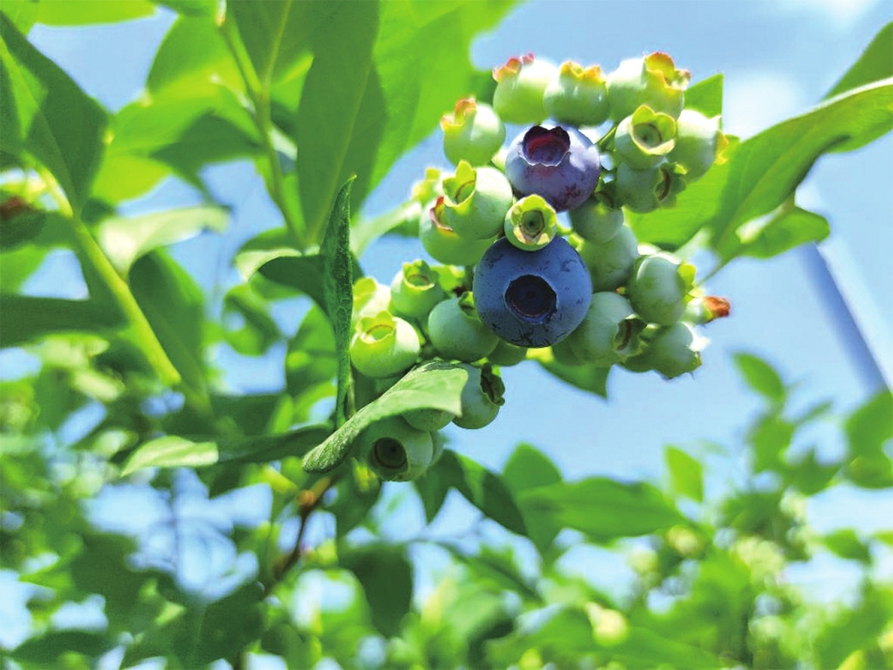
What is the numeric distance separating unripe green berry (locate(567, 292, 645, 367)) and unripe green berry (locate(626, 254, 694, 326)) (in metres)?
0.01

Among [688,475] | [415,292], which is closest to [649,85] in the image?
[415,292]

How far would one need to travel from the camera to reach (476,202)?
2.18ft

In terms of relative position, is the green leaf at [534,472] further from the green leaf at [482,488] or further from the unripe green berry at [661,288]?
the unripe green berry at [661,288]

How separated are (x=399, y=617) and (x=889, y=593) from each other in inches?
46.3

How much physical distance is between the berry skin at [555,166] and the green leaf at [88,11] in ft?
2.06

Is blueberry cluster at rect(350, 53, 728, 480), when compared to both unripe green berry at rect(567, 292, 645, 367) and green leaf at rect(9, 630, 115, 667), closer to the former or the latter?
unripe green berry at rect(567, 292, 645, 367)

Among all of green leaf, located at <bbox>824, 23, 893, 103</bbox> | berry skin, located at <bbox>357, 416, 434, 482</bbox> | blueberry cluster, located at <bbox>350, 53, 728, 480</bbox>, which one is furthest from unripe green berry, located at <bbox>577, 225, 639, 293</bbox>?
green leaf, located at <bbox>824, 23, 893, 103</bbox>

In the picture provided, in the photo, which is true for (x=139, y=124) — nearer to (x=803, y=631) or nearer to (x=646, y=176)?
(x=646, y=176)

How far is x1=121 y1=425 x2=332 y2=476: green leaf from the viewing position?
694mm

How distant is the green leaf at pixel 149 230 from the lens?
107 centimetres

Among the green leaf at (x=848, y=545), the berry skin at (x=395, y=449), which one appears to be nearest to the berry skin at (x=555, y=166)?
the berry skin at (x=395, y=449)

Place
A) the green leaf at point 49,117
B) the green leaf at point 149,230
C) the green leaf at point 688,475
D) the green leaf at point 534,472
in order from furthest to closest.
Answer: the green leaf at point 688,475
the green leaf at point 534,472
the green leaf at point 149,230
the green leaf at point 49,117

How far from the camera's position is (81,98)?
35.7 inches

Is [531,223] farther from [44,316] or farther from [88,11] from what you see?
[88,11]
